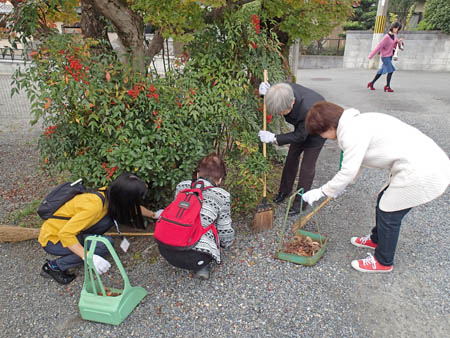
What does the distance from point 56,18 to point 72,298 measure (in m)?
2.73

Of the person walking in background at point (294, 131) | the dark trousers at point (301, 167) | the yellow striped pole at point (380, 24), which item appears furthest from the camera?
the yellow striped pole at point (380, 24)

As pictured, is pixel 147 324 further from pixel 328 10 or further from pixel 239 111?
pixel 328 10

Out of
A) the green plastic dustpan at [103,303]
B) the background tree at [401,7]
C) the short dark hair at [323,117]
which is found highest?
the background tree at [401,7]

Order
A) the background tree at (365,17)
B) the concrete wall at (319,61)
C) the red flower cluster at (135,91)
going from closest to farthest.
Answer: the red flower cluster at (135,91) → the concrete wall at (319,61) → the background tree at (365,17)

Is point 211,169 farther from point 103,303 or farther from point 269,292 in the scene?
point 103,303

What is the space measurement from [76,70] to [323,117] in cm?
190

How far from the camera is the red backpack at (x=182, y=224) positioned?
2.27 meters

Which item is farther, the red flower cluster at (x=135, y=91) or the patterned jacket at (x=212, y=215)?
the red flower cluster at (x=135, y=91)

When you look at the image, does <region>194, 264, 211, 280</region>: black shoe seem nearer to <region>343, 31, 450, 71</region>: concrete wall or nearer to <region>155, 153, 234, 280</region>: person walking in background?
<region>155, 153, 234, 280</region>: person walking in background

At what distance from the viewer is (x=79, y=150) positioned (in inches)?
117

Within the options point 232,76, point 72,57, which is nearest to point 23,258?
point 72,57

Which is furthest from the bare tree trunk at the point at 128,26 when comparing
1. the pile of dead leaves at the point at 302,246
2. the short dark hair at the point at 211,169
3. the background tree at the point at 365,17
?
the background tree at the point at 365,17

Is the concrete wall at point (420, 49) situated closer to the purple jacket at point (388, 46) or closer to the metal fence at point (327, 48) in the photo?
the metal fence at point (327, 48)

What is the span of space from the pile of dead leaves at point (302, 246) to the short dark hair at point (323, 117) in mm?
1061
